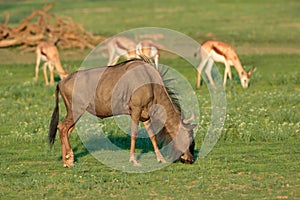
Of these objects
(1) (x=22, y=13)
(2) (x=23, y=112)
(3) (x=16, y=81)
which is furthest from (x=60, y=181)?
(1) (x=22, y=13)

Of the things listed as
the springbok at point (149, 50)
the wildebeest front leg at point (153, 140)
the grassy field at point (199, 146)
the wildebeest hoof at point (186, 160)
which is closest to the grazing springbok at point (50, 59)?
the grassy field at point (199, 146)

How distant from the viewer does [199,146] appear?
1259cm

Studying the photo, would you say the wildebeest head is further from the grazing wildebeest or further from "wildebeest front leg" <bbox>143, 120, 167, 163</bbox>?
"wildebeest front leg" <bbox>143, 120, 167, 163</bbox>

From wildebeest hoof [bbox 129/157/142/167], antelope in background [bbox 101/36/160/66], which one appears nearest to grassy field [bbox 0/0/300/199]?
wildebeest hoof [bbox 129/157/142/167]

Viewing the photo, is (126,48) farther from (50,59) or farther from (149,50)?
(50,59)

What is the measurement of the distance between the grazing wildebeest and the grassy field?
46cm

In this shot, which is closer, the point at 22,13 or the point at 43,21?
the point at 43,21

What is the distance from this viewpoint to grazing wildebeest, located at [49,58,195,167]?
35.8 feet

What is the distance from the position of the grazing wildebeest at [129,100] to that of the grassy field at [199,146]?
0.46 metres

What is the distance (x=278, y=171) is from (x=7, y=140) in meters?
5.04

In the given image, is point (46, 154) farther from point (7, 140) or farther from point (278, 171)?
point (278, 171)

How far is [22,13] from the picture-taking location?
42.1m

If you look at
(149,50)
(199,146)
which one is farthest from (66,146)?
(149,50)

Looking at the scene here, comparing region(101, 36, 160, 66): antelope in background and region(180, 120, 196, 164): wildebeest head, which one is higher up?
region(180, 120, 196, 164): wildebeest head
